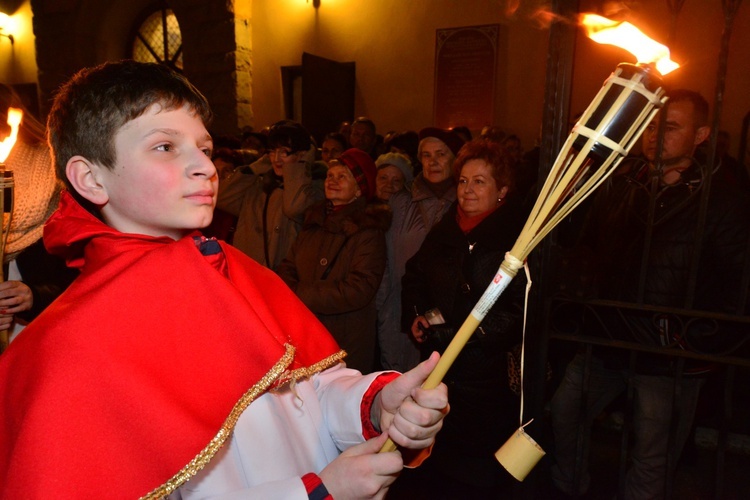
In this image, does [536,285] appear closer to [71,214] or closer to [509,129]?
[71,214]

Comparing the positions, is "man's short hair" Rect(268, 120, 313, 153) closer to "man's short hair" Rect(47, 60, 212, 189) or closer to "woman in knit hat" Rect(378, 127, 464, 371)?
"woman in knit hat" Rect(378, 127, 464, 371)

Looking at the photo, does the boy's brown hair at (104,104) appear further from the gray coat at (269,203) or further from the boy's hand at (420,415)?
the gray coat at (269,203)

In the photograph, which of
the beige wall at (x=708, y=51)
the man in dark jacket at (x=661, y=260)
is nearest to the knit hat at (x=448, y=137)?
the man in dark jacket at (x=661, y=260)

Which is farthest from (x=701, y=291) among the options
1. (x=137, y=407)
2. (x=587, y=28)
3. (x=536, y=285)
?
(x=137, y=407)

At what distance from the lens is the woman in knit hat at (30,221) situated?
7.19 feet

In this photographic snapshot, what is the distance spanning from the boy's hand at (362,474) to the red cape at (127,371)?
25 centimetres

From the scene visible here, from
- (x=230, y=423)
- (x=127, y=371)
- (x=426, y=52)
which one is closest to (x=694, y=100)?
(x=230, y=423)

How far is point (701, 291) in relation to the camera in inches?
94.3

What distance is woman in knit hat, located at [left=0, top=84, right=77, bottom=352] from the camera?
2191 millimetres

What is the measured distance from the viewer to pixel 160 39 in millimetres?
10133

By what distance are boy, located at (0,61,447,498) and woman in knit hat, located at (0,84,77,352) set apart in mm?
1072

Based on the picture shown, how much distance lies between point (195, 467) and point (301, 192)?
119 inches

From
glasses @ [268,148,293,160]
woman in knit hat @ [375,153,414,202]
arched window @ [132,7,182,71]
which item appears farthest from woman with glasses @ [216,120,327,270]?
arched window @ [132,7,182,71]

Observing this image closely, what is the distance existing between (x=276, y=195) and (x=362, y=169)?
86 centimetres
